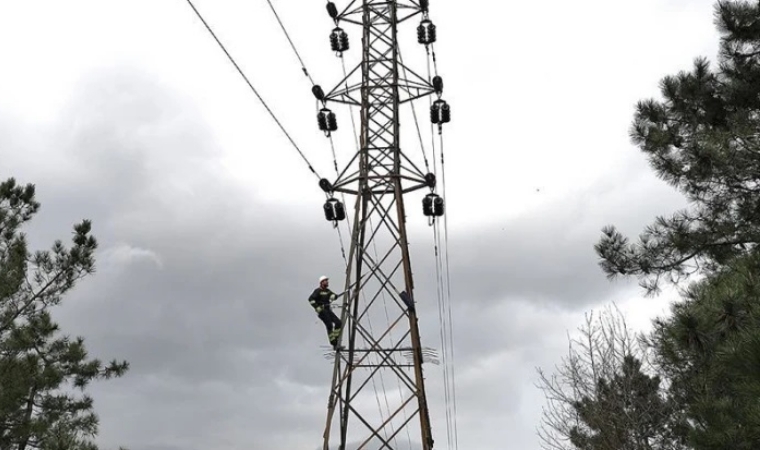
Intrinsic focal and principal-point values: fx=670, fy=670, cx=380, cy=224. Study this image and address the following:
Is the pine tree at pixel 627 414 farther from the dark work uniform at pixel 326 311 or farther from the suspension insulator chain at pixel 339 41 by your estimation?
the suspension insulator chain at pixel 339 41

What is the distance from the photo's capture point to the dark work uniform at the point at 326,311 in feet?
36.4

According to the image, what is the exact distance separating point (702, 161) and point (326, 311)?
20.5 ft

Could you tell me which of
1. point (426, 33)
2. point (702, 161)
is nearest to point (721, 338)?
point (702, 161)

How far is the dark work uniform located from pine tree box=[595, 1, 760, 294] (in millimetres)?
4490

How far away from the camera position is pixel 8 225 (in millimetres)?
15133

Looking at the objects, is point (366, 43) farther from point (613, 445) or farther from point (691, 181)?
point (613, 445)

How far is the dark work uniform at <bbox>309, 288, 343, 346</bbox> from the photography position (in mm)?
11086

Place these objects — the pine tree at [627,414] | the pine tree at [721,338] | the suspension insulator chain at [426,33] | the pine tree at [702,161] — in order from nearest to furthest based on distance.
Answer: the pine tree at [721,338] < the pine tree at [702,161] < the pine tree at [627,414] < the suspension insulator chain at [426,33]

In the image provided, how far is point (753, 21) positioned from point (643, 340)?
525 centimetres

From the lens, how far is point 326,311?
11.4 metres

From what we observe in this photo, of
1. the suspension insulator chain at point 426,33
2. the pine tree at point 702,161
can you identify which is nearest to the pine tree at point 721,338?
the pine tree at point 702,161

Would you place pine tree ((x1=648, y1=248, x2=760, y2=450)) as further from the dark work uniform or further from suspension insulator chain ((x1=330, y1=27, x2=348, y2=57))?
suspension insulator chain ((x1=330, y1=27, x2=348, y2=57))

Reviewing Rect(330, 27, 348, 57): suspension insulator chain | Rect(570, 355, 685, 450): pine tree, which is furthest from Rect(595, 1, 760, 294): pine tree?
Rect(330, 27, 348, 57): suspension insulator chain

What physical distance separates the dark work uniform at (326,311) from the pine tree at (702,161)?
4.49 meters
